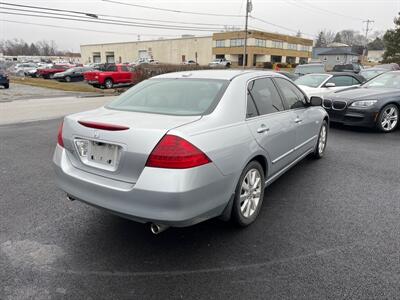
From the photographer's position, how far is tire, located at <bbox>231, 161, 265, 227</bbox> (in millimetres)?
3057

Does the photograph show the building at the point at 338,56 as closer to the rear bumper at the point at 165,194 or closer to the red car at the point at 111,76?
the red car at the point at 111,76

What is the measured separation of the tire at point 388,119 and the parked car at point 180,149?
198 inches

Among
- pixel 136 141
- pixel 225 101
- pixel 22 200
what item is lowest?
pixel 22 200

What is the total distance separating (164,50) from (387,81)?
82530mm

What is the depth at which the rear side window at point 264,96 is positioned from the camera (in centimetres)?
343

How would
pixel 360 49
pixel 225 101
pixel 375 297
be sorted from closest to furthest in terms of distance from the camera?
pixel 375 297 < pixel 225 101 < pixel 360 49

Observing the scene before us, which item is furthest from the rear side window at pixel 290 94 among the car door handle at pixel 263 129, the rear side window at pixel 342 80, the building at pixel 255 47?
the building at pixel 255 47

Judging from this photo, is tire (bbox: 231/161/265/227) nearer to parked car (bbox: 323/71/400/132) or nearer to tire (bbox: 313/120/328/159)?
tire (bbox: 313/120/328/159)

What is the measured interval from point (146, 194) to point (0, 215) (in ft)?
7.01

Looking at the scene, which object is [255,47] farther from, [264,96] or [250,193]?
[250,193]

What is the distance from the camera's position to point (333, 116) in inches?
322

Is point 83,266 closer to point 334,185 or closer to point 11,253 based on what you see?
point 11,253

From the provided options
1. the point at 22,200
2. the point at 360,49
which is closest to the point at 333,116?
the point at 22,200

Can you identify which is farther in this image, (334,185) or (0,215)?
(334,185)
